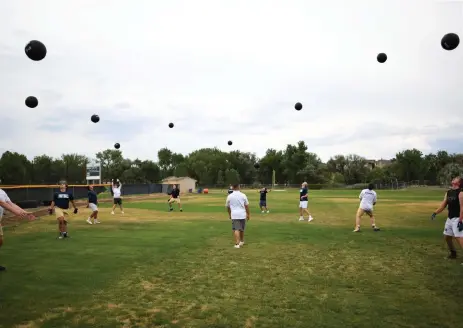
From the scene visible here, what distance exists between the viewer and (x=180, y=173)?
120m

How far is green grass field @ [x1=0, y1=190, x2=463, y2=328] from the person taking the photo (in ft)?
18.9

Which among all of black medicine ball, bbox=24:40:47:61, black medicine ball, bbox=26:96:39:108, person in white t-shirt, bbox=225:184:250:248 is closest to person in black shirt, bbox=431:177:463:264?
person in white t-shirt, bbox=225:184:250:248

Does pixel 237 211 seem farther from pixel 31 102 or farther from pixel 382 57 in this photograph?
pixel 31 102

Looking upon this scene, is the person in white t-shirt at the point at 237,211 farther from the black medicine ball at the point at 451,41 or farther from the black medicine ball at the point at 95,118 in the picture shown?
the black medicine ball at the point at 95,118

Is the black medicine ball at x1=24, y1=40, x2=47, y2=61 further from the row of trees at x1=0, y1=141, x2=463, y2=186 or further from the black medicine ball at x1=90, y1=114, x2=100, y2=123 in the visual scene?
the row of trees at x1=0, y1=141, x2=463, y2=186

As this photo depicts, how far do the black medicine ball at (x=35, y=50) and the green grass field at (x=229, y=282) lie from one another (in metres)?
5.54

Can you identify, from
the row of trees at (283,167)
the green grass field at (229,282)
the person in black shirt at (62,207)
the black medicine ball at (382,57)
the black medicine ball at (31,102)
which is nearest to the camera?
the green grass field at (229,282)

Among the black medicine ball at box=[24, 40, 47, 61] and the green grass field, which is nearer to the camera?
the green grass field

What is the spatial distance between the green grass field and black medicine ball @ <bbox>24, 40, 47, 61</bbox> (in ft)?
18.2

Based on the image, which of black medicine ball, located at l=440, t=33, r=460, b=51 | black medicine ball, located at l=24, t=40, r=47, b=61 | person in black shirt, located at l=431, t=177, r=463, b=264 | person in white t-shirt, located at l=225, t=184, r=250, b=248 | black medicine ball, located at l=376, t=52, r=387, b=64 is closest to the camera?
person in black shirt, located at l=431, t=177, r=463, b=264

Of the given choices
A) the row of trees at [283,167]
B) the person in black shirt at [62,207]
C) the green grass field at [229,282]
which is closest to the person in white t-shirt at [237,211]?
the green grass field at [229,282]

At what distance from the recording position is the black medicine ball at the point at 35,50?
35.0 feet

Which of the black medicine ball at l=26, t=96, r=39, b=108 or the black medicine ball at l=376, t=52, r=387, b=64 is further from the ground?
the black medicine ball at l=376, t=52, r=387, b=64

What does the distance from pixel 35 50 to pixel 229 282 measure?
8326 mm
